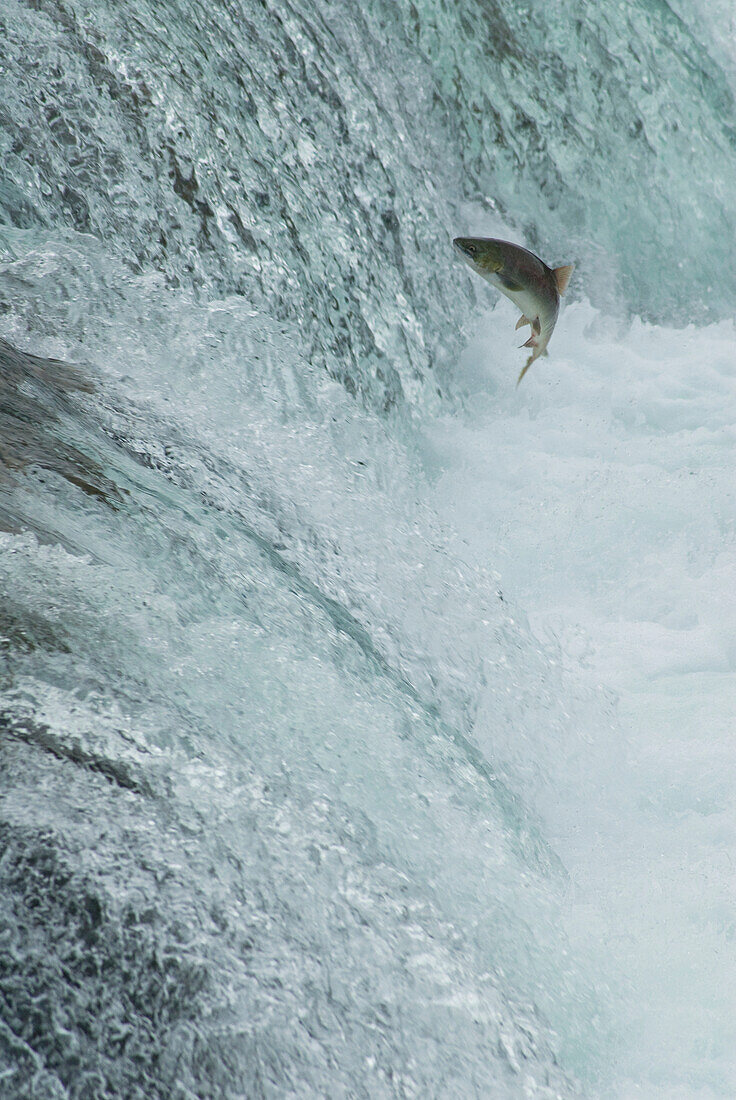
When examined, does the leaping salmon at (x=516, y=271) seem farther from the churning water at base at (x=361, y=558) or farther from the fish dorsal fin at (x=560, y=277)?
the churning water at base at (x=361, y=558)

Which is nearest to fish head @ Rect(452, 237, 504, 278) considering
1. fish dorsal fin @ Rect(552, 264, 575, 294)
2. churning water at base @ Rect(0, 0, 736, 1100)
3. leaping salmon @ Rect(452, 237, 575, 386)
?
leaping salmon @ Rect(452, 237, 575, 386)

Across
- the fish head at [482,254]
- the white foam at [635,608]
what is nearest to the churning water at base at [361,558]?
the white foam at [635,608]

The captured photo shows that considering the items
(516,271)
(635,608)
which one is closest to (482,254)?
(516,271)

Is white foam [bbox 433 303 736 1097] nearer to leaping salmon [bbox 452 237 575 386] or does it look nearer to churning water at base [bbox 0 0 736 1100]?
churning water at base [bbox 0 0 736 1100]

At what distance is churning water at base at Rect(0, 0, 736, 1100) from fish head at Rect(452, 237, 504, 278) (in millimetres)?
538

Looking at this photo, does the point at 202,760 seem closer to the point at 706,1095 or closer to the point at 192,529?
the point at 192,529

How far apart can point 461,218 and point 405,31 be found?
0.74 m

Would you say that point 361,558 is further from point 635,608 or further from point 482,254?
point 635,608

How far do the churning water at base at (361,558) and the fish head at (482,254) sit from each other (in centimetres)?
54

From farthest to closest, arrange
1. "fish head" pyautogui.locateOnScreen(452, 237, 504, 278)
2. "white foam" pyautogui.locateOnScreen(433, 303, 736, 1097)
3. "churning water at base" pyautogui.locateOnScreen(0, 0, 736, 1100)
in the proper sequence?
1. "fish head" pyautogui.locateOnScreen(452, 237, 504, 278)
2. "white foam" pyautogui.locateOnScreen(433, 303, 736, 1097)
3. "churning water at base" pyautogui.locateOnScreen(0, 0, 736, 1100)

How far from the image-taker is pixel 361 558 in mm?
1909

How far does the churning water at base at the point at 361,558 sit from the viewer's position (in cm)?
97

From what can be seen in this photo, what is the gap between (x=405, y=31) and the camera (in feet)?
11.6

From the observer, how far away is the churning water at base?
971 mm
